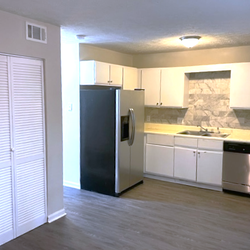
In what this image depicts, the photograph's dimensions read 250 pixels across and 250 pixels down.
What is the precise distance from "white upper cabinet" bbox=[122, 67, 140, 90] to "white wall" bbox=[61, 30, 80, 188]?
960 millimetres

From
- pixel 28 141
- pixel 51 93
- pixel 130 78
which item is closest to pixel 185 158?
pixel 130 78

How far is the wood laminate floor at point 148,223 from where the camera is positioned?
2.76 m

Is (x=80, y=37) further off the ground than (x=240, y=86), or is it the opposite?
(x=80, y=37)

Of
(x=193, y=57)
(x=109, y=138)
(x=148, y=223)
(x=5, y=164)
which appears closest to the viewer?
(x=5, y=164)

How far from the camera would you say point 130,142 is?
4164 mm

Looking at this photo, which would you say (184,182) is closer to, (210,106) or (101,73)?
(210,106)

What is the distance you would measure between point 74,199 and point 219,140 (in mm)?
2352

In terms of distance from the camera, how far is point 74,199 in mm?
3918

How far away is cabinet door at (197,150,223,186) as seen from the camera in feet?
13.6

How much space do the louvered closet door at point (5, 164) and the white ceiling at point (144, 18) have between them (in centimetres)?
68

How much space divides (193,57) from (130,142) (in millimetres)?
1930

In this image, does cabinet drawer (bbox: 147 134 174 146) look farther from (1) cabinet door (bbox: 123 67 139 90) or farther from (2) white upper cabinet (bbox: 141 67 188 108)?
(1) cabinet door (bbox: 123 67 139 90)

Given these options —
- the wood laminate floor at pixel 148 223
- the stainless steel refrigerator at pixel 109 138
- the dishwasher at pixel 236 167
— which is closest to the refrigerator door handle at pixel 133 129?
the stainless steel refrigerator at pixel 109 138

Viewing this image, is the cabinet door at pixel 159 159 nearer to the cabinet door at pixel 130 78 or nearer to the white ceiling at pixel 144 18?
the cabinet door at pixel 130 78
